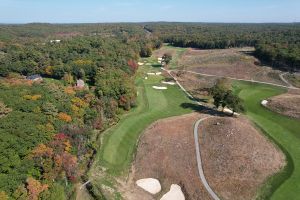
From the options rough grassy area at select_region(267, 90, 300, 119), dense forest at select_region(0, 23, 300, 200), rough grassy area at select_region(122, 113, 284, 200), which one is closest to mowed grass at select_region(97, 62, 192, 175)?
rough grassy area at select_region(122, 113, 284, 200)

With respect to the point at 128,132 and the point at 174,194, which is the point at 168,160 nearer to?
the point at 174,194

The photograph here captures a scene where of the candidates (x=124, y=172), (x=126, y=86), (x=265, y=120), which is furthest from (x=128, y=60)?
(x=124, y=172)

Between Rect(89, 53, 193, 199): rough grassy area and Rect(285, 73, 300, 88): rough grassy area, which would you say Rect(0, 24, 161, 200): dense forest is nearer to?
Rect(89, 53, 193, 199): rough grassy area

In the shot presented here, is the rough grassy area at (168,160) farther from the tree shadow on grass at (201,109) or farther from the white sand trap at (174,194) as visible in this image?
the tree shadow on grass at (201,109)

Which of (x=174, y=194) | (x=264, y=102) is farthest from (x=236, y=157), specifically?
(x=264, y=102)

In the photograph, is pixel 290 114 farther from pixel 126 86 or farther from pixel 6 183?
pixel 6 183

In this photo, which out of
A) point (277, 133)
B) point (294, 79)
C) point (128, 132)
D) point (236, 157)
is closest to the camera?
point (236, 157)
